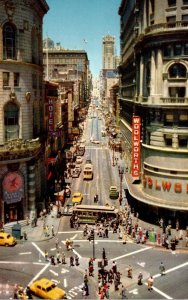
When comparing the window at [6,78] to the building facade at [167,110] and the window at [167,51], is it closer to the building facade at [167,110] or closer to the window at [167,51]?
the building facade at [167,110]

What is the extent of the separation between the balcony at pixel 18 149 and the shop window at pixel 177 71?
2135 cm

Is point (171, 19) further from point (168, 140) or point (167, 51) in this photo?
point (168, 140)

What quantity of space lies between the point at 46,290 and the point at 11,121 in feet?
87.5

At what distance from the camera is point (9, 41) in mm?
55750

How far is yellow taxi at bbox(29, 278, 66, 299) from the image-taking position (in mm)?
37000

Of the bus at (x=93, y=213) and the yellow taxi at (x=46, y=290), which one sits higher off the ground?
the bus at (x=93, y=213)

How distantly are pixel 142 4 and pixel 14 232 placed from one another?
40689mm

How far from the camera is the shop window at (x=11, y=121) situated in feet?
185

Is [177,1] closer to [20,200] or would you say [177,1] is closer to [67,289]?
[20,200]

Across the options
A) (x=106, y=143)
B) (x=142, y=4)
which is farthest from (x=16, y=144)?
(x=106, y=143)

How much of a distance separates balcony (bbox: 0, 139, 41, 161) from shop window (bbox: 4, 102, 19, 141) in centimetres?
136

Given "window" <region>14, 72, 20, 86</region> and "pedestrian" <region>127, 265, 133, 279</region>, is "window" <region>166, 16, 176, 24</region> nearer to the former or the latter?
"window" <region>14, 72, 20, 86</region>

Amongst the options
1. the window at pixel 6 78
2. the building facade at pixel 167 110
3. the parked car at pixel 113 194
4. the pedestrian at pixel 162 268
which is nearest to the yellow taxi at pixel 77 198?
the parked car at pixel 113 194

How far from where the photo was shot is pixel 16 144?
5550 cm
